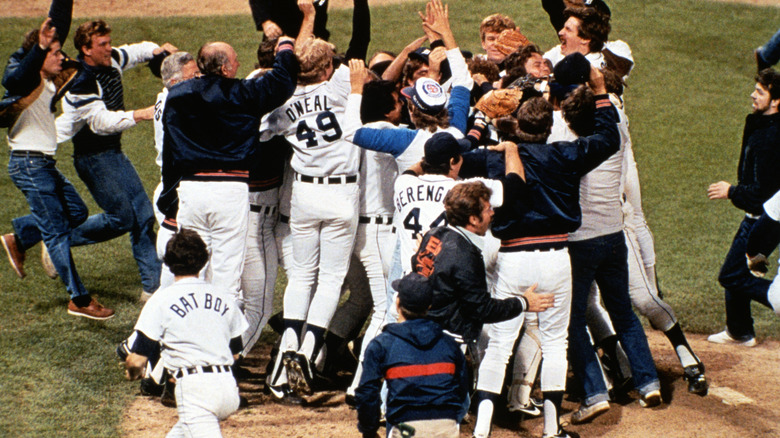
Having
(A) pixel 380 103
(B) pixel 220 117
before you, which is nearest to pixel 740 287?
(A) pixel 380 103

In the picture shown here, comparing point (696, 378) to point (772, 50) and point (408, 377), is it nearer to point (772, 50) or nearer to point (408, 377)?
point (772, 50)

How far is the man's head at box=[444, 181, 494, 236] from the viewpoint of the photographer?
13.5 ft

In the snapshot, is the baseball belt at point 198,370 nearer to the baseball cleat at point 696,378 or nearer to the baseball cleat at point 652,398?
the baseball cleat at point 652,398

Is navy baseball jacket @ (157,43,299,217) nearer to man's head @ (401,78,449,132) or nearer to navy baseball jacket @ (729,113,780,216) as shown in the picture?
man's head @ (401,78,449,132)

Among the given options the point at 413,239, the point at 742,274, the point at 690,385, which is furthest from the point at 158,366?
the point at 742,274

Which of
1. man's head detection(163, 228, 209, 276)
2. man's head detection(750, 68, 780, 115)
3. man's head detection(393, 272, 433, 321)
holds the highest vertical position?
man's head detection(750, 68, 780, 115)

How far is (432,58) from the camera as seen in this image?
5.30 metres

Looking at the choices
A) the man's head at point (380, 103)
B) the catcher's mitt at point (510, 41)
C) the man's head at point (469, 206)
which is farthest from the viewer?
the catcher's mitt at point (510, 41)

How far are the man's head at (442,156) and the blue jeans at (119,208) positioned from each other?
293 centimetres

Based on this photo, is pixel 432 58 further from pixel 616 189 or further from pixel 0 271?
pixel 0 271

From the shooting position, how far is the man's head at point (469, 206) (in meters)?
4.10

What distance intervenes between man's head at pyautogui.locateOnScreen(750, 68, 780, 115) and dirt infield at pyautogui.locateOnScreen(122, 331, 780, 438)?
1.69 metres

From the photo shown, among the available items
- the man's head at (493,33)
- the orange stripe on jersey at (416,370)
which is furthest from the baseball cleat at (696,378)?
the man's head at (493,33)

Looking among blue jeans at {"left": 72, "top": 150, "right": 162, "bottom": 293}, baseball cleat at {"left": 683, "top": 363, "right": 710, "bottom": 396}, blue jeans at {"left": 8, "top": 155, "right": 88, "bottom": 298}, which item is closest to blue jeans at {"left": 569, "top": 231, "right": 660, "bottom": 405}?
baseball cleat at {"left": 683, "top": 363, "right": 710, "bottom": 396}
